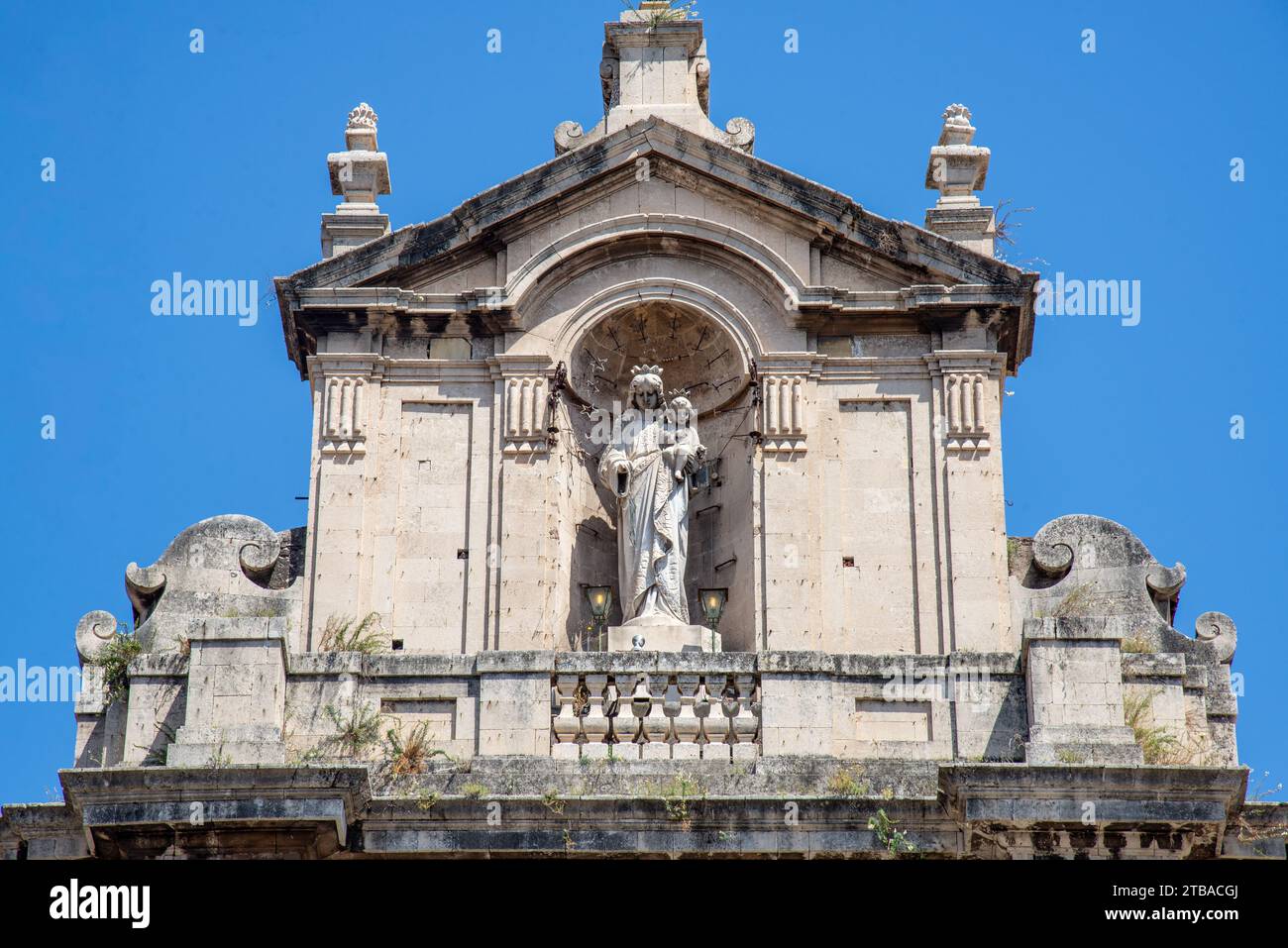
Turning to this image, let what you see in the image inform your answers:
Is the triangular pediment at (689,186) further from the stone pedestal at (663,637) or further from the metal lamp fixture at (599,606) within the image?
the stone pedestal at (663,637)

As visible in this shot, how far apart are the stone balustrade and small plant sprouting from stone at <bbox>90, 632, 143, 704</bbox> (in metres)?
4.09

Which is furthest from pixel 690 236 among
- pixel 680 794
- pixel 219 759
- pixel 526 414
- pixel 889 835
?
pixel 219 759

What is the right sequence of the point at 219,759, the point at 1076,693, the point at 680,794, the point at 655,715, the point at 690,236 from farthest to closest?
the point at 690,236 → the point at 655,715 → the point at 1076,693 → the point at 219,759 → the point at 680,794

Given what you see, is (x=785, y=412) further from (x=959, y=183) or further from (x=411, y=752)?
(x=411, y=752)

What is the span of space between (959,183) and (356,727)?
9.02 meters

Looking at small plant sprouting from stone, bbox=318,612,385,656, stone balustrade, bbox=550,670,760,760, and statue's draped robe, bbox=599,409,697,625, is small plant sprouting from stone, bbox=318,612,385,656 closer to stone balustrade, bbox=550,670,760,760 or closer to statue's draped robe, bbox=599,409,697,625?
stone balustrade, bbox=550,670,760,760

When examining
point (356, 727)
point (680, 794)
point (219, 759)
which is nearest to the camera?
point (680, 794)

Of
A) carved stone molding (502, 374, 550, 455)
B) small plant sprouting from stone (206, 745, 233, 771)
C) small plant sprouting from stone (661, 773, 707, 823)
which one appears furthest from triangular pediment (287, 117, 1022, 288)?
small plant sprouting from stone (661, 773, 707, 823)

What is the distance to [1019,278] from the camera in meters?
28.3

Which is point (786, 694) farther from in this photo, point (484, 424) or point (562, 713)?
point (484, 424)

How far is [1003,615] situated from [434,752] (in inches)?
224

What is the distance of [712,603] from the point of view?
90.3ft
